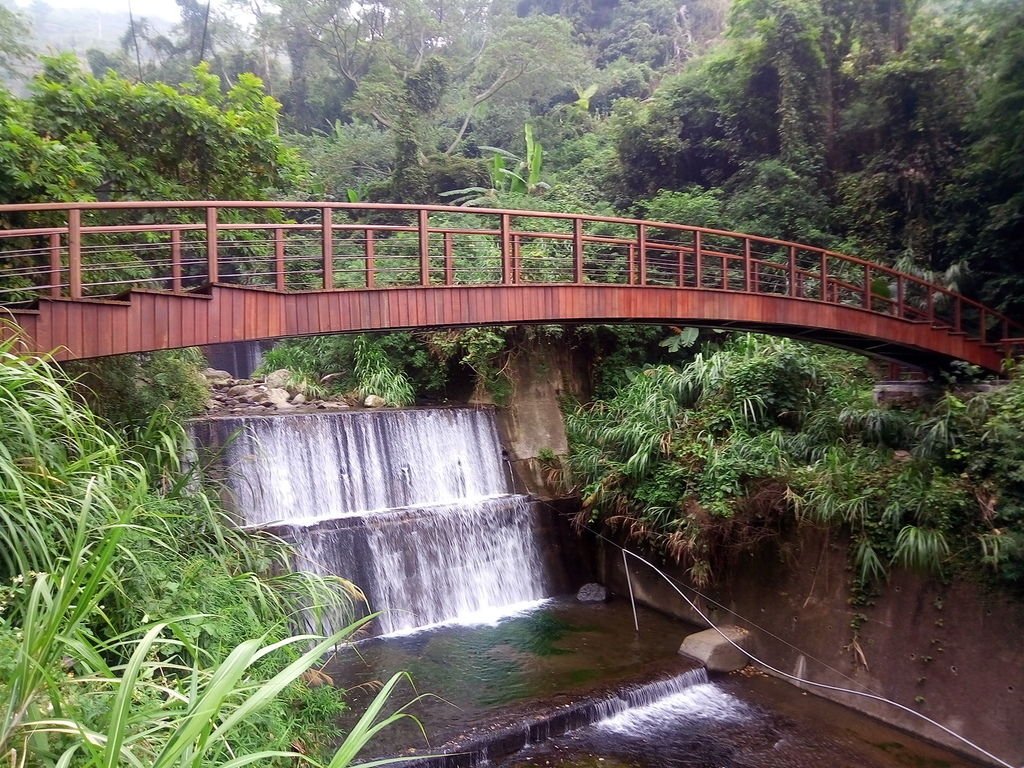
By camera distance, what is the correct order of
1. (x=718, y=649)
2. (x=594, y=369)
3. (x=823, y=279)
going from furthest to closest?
(x=594, y=369) < (x=823, y=279) < (x=718, y=649)

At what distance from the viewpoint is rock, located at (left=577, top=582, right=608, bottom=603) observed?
33.0 ft

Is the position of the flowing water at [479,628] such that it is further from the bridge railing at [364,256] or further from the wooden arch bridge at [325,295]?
the bridge railing at [364,256]

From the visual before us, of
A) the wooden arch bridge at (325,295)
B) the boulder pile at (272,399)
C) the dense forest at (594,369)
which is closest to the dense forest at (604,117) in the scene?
the dense forest at (594,369)

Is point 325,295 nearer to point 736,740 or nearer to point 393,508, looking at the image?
point 393,508

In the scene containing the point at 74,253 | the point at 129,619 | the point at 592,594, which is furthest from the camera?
the point at 592,594

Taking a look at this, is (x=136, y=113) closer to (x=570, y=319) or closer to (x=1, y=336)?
(x=1, y=336)

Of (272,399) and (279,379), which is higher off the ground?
(279,379)

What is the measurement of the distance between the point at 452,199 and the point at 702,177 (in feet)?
22.8

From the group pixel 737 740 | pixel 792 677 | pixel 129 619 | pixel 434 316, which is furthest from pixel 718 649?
pixel 129 619

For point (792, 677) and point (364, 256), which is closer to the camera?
point (792, 677)

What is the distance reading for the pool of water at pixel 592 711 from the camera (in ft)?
20.1

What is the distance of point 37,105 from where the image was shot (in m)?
7.30

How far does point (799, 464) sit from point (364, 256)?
603 cm

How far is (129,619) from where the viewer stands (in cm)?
409
